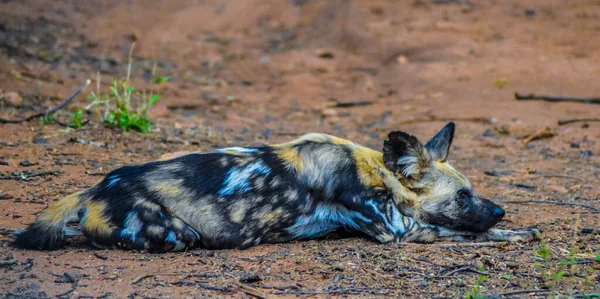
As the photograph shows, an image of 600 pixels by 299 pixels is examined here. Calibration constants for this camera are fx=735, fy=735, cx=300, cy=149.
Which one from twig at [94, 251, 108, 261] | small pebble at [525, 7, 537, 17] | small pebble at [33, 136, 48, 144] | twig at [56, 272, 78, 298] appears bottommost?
twig at [94, 251, 108, 261]

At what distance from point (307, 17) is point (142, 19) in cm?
268

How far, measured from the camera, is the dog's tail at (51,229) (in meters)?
3.82

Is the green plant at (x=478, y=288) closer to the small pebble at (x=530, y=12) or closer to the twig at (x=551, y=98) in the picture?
the twig at (x=551, y=98)

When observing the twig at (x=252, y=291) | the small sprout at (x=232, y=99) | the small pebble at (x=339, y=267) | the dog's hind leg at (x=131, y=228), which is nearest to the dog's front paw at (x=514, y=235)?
the small pebble at (x=339, y=267)

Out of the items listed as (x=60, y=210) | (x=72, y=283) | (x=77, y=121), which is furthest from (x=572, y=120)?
(x=72, y=283)

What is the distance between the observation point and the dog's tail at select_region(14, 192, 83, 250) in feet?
12.5

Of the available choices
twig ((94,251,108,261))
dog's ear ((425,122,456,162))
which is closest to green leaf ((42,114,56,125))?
twig ((94,251,108,261))

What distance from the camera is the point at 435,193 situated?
14.3 ft

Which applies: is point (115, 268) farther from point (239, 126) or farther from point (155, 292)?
point (239, 126)

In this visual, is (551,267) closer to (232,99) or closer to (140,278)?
(140,278)

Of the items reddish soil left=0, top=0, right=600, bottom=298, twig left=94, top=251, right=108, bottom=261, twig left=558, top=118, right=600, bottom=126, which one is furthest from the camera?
twig left=558, top=118, right=600, bottom=126

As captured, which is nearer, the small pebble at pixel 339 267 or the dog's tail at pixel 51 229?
the small pebble at pixel 339 267

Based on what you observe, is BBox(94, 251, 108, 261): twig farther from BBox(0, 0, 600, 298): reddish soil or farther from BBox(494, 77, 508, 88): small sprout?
BBox(494, 77, 508, 88): small sprout

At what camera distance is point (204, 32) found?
11.6 meters
